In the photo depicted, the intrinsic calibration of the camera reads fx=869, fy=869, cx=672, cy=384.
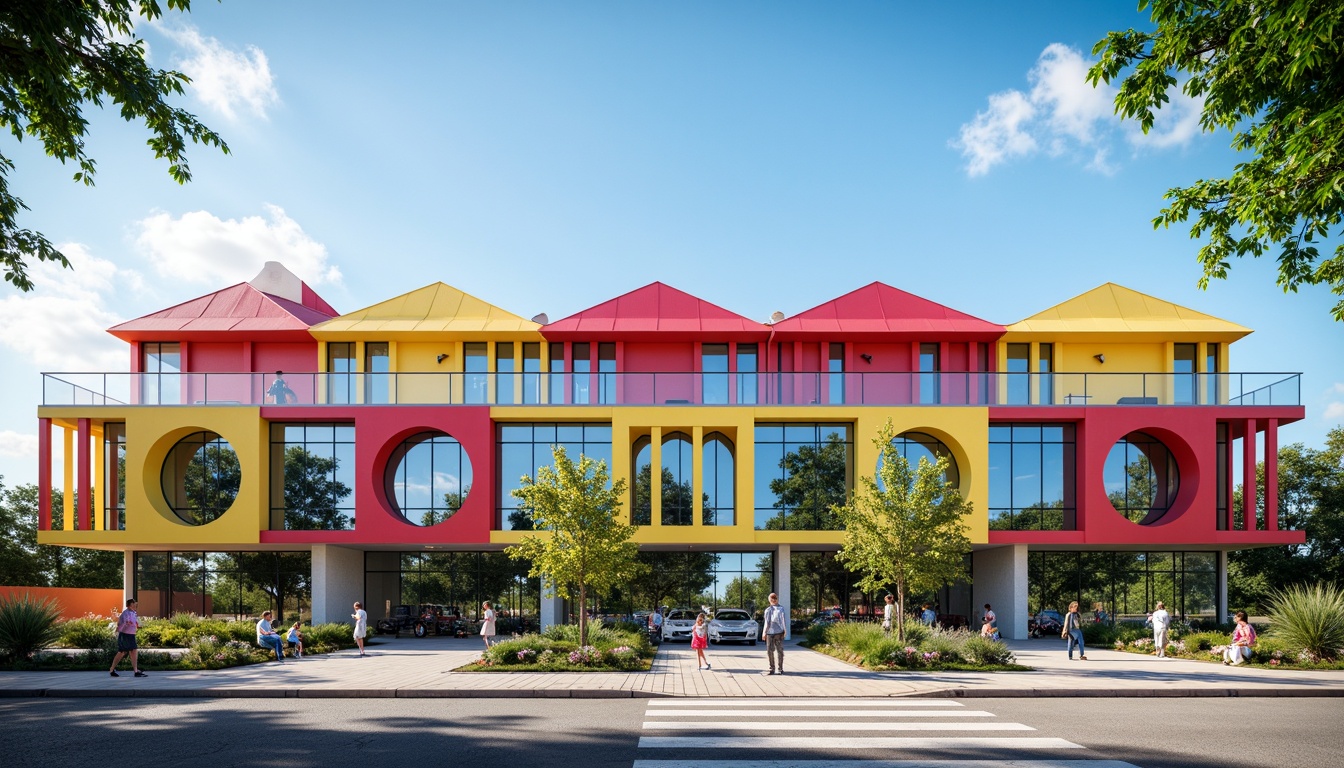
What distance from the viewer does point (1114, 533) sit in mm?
28844

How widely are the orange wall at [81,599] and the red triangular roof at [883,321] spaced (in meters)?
28.3

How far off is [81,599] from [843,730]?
125ft

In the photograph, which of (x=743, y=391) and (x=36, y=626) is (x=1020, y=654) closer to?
(x=743, y=391)

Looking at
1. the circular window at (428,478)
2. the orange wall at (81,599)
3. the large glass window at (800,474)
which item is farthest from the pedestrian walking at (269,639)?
the orange wall at (81,599)

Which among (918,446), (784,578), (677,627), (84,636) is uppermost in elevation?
(918,446)

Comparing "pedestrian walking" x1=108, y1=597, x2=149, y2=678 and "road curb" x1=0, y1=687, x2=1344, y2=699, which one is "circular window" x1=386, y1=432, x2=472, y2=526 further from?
"road curb" x1=0, y1=687, x2=1344, y2=699

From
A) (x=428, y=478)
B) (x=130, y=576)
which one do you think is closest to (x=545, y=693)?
(x=428, y=478)

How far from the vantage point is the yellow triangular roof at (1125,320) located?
1219 inches

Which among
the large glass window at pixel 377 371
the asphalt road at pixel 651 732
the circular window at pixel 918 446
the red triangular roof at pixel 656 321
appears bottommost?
the asphalt road at pixel 651 732

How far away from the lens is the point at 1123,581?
31.8 m

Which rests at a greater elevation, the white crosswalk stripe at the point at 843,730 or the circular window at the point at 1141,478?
the circular window at the point at 1141,478

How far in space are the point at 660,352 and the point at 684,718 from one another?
21.0m

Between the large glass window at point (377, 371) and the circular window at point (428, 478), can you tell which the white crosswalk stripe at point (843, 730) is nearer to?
the circular window at point (428, 478)

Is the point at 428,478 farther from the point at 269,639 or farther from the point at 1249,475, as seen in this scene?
the point at 1249,475
